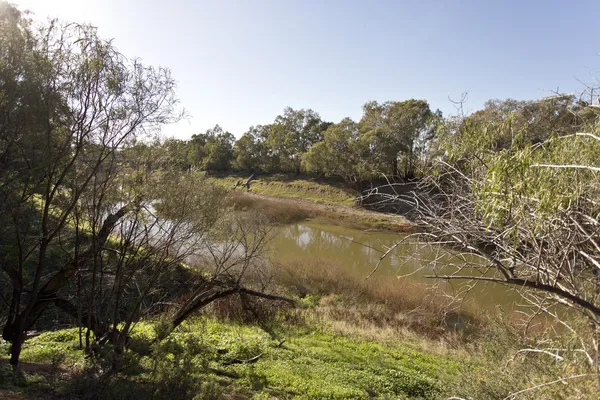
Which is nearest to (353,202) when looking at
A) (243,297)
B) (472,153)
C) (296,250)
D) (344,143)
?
(344,143)

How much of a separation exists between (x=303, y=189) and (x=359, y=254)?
60.3ft

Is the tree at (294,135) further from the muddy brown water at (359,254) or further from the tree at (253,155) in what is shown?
the muddy brown water at (359,254)

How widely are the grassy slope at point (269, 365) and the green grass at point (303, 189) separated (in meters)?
22.2

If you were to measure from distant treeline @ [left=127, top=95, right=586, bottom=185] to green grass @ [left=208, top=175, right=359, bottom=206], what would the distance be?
1.57 m

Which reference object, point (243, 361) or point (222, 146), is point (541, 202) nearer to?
point (243, 361)

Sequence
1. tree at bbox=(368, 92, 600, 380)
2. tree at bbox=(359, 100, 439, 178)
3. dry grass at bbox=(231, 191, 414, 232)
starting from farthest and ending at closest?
1. tree at bbox=(359, 100, 439, 178)
2. dry grass at bbox=(231, 191, 414, 232)
3. tree at bbox=(368, 92, 600, 380)

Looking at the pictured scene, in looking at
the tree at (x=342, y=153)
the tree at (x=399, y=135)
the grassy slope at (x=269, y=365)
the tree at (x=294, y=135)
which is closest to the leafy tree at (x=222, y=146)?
the tree at (x=294, y=135)

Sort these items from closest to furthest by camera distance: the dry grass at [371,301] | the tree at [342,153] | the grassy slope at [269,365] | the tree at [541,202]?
the tree at [541,202] < the grassy slope at [269,365] < the dry grass at [371,301] < the tree at [342,153]

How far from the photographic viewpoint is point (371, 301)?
1361cm

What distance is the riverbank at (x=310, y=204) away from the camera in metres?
24.9

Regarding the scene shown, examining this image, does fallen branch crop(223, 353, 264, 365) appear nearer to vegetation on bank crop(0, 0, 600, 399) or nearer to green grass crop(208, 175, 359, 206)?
vegetation on bank crop(0, 0, 600, 399)

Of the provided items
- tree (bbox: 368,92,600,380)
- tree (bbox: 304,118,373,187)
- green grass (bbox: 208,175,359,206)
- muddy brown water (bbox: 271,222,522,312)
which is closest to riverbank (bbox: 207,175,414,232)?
green grass (bbox: 208,175,359,206)

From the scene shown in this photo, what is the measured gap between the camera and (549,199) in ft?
9.06

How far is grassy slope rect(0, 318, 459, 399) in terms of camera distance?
4723 mm
